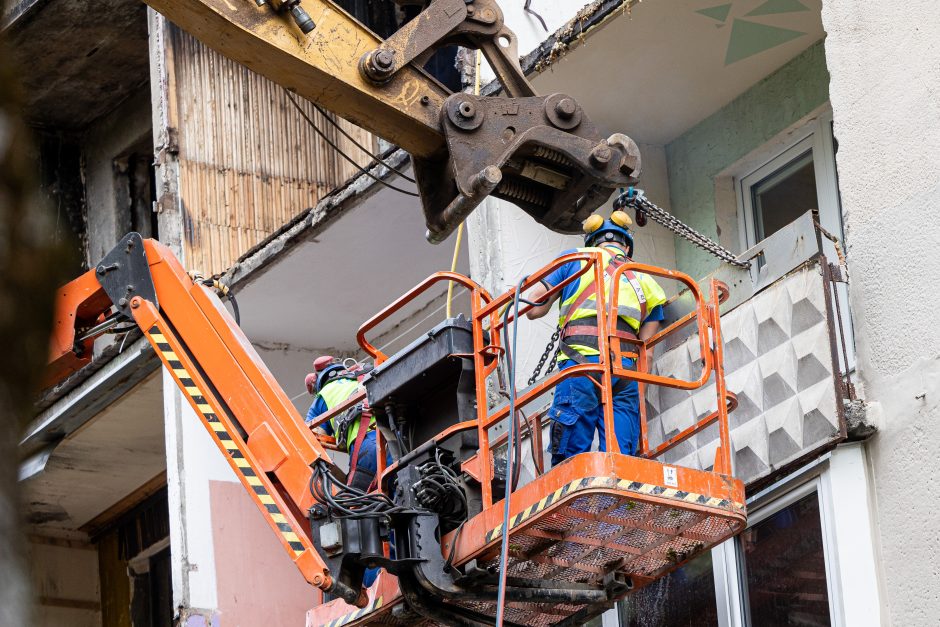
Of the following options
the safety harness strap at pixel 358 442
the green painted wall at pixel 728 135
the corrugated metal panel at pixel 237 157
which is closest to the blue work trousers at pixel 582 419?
the safety harness strap at pixel 358 442

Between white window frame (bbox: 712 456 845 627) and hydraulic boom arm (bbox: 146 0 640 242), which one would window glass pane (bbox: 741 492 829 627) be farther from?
hydraulic boom arm (bbox: 146 0 640 242)

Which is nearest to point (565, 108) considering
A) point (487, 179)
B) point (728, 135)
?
point (487, 179)

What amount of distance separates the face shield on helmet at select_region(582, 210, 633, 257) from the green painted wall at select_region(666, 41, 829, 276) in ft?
8.02

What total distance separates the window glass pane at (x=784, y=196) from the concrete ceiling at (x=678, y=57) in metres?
0.74

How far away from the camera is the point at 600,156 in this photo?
8.04 metres

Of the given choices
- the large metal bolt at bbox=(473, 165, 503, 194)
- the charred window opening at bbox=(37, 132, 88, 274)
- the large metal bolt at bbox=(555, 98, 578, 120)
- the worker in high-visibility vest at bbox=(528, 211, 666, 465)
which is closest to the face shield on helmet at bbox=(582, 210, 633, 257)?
the worker in high-visibility vest at bbox=(528, 211, 666, 465)

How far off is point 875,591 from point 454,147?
314 cm

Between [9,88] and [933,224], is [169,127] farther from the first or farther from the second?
[9,88]

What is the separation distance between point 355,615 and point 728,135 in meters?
5.00

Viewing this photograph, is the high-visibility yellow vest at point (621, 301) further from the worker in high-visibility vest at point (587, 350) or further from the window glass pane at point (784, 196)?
the window glass pane at point (784, 196)

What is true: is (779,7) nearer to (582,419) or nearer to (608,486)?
(582,419)

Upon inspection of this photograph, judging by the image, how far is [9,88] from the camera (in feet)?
6.50

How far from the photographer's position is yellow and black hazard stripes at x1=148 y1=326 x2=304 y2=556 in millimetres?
8234

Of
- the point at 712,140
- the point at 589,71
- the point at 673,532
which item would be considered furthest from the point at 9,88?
the point at 712,140
